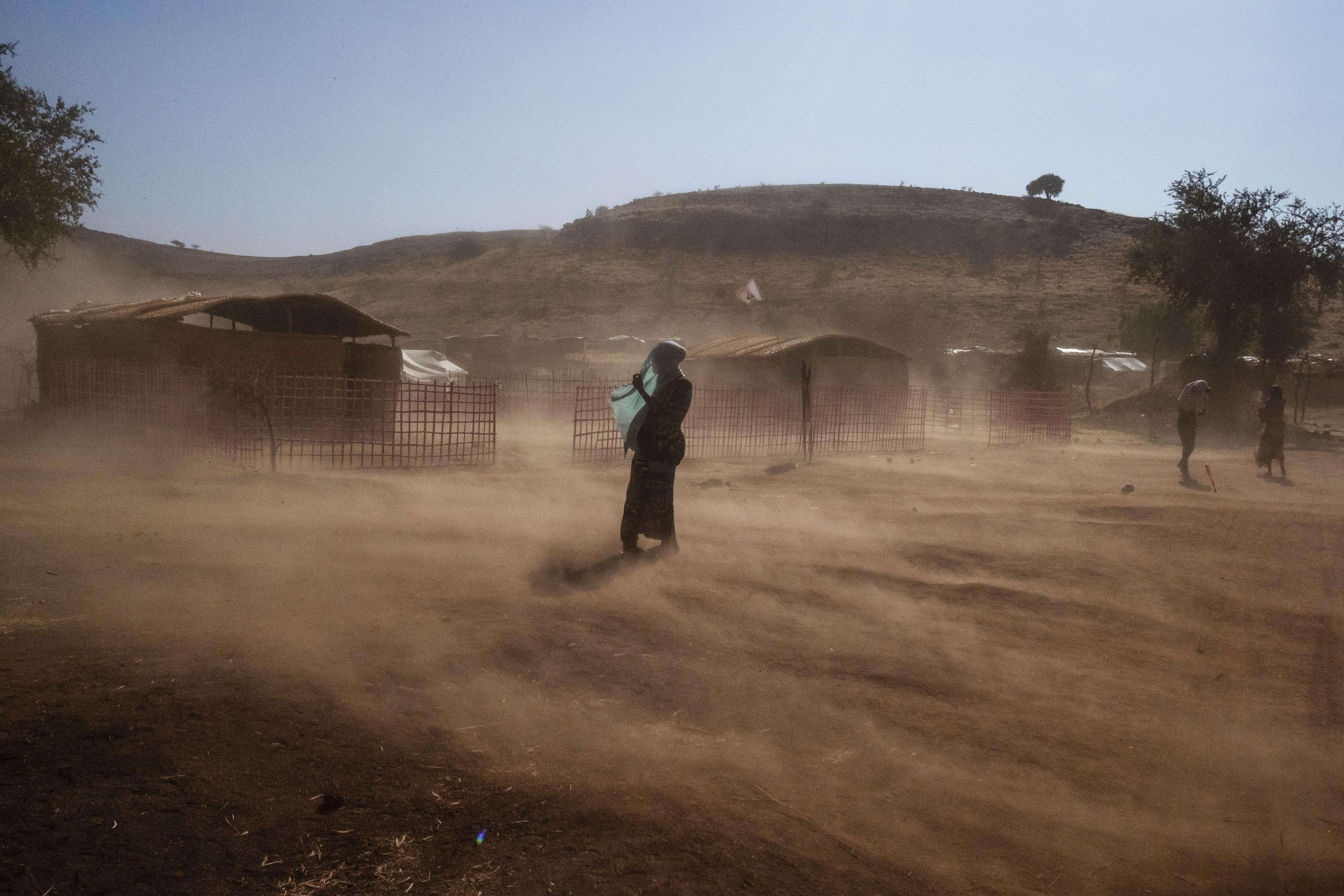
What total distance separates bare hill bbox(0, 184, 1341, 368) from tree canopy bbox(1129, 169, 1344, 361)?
614 inches

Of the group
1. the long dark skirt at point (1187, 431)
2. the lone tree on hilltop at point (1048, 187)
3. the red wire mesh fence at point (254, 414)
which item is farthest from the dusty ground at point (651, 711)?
the lone tree on hilltop at point (1048, 187)

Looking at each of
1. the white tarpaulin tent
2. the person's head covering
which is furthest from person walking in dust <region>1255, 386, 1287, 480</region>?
the white tarpaulin tent

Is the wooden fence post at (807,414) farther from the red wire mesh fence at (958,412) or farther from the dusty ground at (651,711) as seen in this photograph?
the dusty ground at (651,711)

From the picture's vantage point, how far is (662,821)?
2.97 m

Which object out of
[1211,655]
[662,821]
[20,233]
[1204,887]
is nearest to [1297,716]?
[1211,655]

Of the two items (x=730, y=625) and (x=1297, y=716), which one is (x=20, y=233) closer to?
(x=730, y=625)

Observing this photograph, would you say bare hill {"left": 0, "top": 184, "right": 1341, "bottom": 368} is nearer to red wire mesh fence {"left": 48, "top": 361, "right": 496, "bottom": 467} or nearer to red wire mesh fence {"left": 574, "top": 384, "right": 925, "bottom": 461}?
red wire mesh fence {"left": 574, "top": 384, "right": 925, "bottom": 461}

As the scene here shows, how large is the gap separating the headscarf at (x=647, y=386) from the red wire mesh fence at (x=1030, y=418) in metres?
17.7

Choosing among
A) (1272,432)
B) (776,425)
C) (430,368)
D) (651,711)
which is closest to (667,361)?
(651,711)

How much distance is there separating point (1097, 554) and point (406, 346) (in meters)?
42.9

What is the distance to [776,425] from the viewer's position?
19.5 meters

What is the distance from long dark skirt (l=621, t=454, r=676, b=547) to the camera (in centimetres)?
696

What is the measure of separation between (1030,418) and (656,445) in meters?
19.1

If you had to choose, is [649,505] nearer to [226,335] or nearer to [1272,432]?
[226,335]
